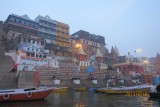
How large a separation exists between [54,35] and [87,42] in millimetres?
17732

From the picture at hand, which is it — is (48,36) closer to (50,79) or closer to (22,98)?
(50,79)

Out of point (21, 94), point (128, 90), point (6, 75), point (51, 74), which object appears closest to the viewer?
point (21, 94)

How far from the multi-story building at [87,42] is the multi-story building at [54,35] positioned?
569cm

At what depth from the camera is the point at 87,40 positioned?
286 ft

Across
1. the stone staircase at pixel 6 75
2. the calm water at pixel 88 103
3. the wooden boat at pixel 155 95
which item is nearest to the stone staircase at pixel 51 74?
the stone staircase at pixel 6 75

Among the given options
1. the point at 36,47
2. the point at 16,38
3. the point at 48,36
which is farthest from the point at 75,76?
the point at 48,36

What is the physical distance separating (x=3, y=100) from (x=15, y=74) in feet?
52.3

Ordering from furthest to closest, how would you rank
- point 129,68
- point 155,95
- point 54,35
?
point 129,68 → point 54,35 → point 155,95

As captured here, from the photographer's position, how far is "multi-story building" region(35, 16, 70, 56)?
69000 millimetres

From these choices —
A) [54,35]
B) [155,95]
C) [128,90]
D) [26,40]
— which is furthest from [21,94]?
[54,35]

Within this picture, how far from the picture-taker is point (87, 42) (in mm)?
87250

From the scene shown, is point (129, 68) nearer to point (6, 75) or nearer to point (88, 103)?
point (6, 75)

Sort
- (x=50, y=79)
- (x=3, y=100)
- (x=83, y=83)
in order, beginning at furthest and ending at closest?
(x=83, y=83), (x=50, y=79), (x=3, y=100)

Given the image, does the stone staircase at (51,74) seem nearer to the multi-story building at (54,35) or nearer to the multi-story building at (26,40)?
the multi-story building at (26,40)
